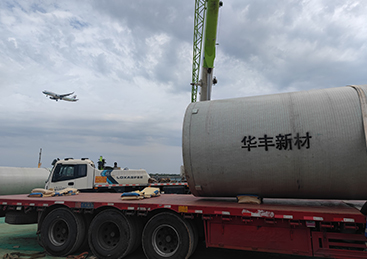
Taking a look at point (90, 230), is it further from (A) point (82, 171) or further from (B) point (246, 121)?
(A) point (82, 171)

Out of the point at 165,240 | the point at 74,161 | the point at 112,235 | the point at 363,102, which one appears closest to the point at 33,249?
the point at 112,235

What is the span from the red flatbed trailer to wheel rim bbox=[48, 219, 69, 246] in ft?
0.09

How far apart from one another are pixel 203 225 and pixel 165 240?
1.10 meters

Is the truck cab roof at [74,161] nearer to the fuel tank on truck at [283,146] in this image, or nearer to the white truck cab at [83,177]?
the white truck cab at [83,177]

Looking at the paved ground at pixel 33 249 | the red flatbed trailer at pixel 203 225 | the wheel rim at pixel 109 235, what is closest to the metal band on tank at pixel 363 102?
the red flatbed trailer at pixel 203 225

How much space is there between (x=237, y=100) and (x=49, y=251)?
716 cm

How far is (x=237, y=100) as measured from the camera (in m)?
7.00

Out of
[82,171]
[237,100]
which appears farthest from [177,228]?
[82,171]

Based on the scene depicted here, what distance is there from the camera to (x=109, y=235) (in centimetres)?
730

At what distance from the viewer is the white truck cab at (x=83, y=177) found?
1262 centimetres

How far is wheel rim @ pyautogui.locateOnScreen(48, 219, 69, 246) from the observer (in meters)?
7.76

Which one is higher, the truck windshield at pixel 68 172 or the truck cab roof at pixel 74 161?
the truck cab roof at pixel 74 161

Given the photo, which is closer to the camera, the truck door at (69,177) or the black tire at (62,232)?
the black tire at (62,232)

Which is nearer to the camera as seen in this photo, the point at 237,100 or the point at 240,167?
the point at 240,167
